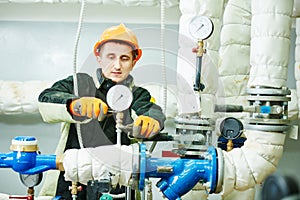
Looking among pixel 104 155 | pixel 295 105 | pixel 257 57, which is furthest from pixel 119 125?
pixel 295 105

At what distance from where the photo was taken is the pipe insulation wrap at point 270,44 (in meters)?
1.23

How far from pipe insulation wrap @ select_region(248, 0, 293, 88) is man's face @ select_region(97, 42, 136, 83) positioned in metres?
0.35

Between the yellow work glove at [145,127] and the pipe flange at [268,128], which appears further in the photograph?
the pipe flange at [268,128]

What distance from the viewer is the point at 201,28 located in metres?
1.18

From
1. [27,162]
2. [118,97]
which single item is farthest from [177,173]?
[27,162]

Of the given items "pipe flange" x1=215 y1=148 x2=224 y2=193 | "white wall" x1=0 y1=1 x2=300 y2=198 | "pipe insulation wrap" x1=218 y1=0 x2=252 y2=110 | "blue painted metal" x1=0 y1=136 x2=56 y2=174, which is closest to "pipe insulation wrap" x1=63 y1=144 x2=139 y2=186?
"blue painted metal" x1=0 y1=136 x2=56 y2=174

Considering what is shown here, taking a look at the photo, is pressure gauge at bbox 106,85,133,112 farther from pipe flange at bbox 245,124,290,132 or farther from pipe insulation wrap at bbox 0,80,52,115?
pipe insulation wrap at bbox 0,80,52,115

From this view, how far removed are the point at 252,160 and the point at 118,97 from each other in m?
0.39

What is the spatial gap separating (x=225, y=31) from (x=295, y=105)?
0.46 metres

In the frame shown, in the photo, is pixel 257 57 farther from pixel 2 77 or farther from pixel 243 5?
pixel 2 77

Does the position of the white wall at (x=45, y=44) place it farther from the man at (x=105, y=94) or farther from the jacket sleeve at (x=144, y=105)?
the jacket sleeve at (x=144, y=105)

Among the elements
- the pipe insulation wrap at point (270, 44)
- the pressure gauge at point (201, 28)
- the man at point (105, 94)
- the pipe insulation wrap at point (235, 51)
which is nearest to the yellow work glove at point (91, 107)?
the man at point (105, 94)

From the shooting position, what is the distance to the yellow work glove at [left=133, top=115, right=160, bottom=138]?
3.34 feet

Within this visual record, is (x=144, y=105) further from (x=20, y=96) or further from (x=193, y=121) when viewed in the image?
(x=20, y=96)
